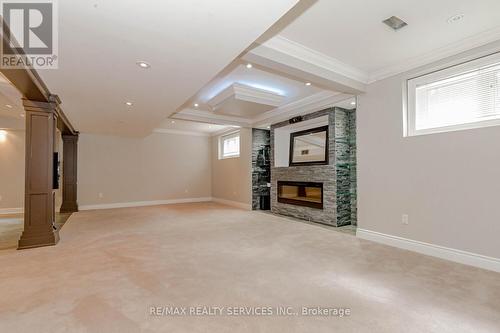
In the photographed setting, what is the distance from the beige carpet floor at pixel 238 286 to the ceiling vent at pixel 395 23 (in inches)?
104

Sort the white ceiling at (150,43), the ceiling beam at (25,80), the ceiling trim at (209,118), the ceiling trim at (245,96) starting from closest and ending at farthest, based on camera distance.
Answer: the white ceiling at (150,43), the ceiling beam at (25,80), the ceiling trim at (245,96), the ceiling trim at (209,118)

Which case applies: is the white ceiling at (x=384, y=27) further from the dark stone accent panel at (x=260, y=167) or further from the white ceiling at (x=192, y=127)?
the white ceiling at (x=192, y=127)

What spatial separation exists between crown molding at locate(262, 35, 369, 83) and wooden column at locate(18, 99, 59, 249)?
3503mm

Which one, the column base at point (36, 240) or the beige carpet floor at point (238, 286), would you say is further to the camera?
the column base at point (36, 240)

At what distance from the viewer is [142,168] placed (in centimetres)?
801

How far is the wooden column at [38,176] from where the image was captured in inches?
140

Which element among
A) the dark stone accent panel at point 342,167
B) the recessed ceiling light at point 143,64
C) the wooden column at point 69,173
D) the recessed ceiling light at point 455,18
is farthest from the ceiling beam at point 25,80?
the dark stone accent panel at point 342,167

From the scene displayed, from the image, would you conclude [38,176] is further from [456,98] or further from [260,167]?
[456,98]

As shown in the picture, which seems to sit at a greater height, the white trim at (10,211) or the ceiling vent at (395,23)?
the ceiling vent at (395,23)

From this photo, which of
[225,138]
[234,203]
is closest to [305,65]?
[234,203]

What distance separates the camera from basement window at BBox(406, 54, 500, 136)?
106 inches

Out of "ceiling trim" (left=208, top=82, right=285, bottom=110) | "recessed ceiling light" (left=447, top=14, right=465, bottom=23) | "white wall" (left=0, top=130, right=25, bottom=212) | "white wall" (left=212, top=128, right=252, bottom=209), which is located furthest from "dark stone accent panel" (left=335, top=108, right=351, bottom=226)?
"white wall" (left=0, top=130, right=25, bottom=212)

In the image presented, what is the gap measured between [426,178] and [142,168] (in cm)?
767

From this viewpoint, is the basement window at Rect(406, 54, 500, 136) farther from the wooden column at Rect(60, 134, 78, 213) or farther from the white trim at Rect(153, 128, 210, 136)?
the wooden column at Rect(60, 134, 78, 213)
